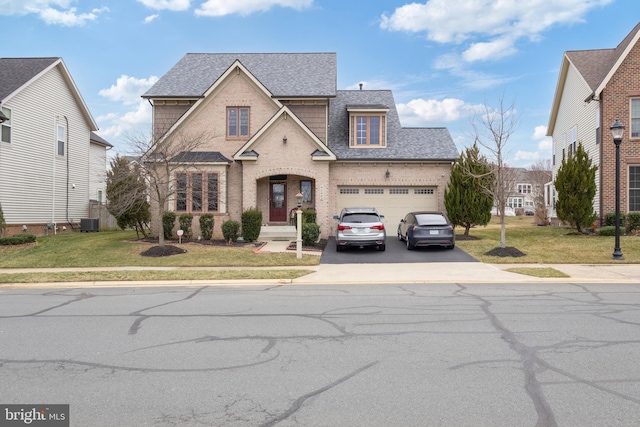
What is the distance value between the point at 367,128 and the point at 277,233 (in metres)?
7.50

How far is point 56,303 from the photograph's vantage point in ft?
31.2

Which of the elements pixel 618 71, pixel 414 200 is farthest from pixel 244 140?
pixel 618 71

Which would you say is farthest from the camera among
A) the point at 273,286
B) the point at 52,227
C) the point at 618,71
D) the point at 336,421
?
the point at 52,227

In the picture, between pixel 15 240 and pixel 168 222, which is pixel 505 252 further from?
pixel 15 240

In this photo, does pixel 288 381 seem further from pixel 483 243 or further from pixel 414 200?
pixel 414 200

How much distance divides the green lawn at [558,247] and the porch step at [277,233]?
7655mm

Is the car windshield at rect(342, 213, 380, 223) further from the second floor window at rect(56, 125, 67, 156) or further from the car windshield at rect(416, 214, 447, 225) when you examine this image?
the second floor window at rect(56, 125, 67, 156)

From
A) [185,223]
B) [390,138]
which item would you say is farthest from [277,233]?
[390,138]

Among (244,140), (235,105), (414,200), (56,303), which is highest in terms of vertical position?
(235,105)

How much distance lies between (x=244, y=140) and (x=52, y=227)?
12.1 meters

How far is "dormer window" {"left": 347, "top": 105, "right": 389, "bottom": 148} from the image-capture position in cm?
2417

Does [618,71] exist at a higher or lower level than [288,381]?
higher

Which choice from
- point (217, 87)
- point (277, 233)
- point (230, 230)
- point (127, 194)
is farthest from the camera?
point (217, 87)

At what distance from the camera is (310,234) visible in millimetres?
19172
